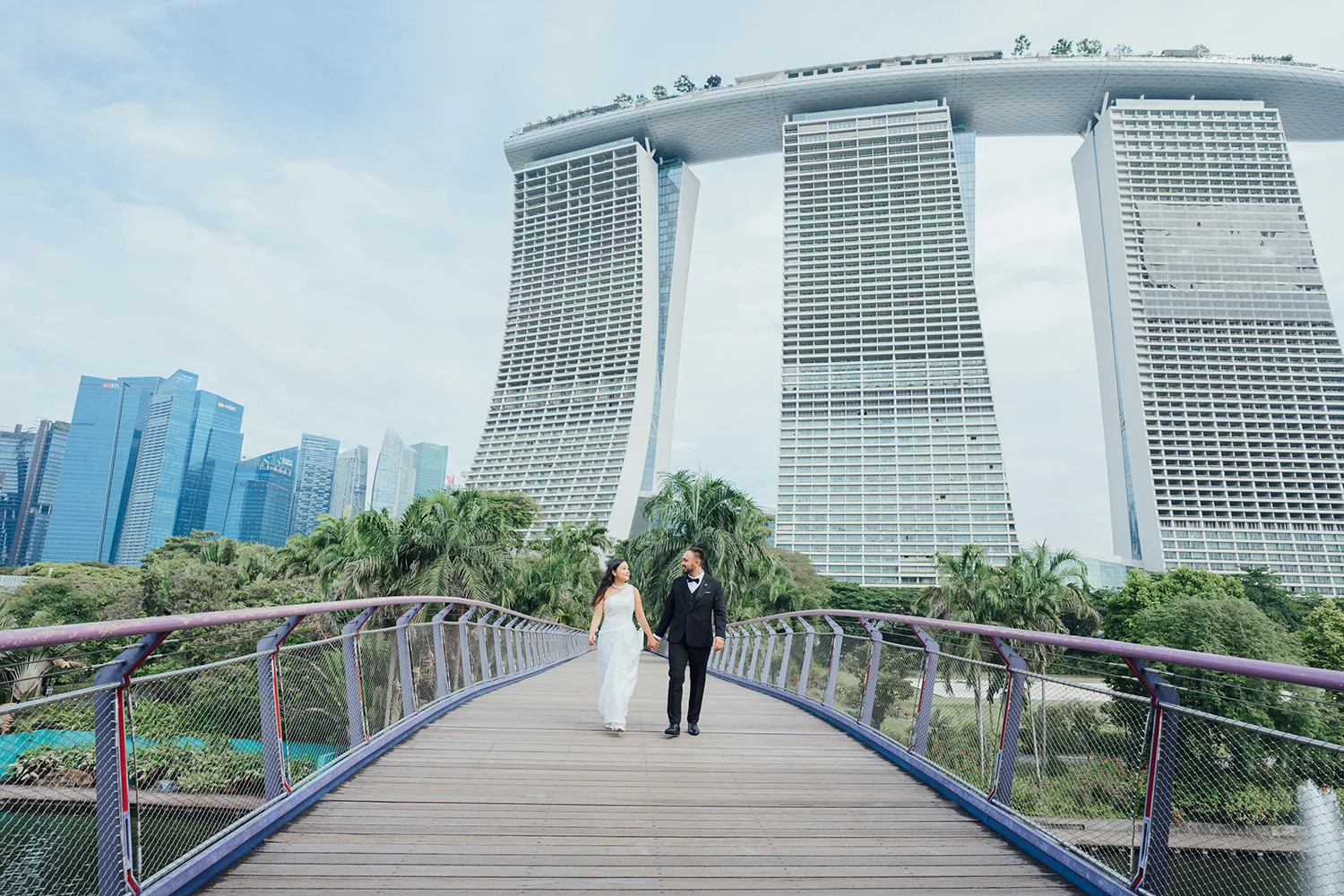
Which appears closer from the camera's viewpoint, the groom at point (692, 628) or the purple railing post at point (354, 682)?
the purple railing post at point (354, 682)

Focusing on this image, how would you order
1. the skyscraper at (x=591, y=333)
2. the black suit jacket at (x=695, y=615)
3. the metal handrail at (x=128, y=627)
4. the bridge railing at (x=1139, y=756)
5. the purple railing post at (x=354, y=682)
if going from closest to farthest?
the metal handrail at (x=128, y=627) → the bridge railing at (x=1139, y=756) → the purple railing post at (x=354, y=682) → the black suit jacket at (x=695, y=615) → the skyscraper at (x=591, y=333)

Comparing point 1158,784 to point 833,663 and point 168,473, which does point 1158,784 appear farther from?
point 168,473

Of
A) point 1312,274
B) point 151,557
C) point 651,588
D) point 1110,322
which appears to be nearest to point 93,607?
point 151,557

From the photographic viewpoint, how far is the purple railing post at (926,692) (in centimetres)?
547

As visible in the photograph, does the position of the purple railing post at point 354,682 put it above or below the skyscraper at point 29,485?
below

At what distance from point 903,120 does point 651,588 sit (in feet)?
350

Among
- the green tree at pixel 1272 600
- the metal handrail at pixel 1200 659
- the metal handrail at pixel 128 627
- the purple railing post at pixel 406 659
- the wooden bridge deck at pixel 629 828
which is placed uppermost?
the green tree at pixel 1272 600

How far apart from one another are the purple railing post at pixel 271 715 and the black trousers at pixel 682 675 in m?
3.10

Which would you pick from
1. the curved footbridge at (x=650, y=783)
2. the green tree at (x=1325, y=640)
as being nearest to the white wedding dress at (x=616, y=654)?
the curved footbridge at (x=650, y=783)

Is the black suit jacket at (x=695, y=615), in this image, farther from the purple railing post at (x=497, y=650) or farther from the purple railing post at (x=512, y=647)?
the purple railing post at (x=512, y=647)

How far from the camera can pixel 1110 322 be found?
352 ft

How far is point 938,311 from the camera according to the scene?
105188 mm

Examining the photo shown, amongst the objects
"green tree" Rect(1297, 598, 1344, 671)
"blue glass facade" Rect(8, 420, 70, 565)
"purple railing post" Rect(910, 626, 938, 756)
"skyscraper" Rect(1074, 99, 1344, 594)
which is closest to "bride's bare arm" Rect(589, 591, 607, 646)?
"purple railing post" Rect(910, 626, 938, 756)

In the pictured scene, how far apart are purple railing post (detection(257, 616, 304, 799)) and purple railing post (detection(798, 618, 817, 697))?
5.93 meters
